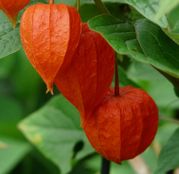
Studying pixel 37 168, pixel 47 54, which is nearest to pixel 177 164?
pixel 47 54

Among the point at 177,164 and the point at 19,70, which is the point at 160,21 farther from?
the point at 19,70

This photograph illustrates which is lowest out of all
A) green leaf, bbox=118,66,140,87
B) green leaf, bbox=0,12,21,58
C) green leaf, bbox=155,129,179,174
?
green leaf, bbox=118,66,140,87

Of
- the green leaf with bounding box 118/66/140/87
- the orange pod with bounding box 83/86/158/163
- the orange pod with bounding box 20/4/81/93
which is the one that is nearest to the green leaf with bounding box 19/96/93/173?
the green leaf with bounding box 118/66/140/87

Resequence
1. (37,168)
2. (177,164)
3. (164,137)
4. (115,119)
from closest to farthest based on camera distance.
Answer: (115,119) < (177,164) < (164,137) < (37,168)

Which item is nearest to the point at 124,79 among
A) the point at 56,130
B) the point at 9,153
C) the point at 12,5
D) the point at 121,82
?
the point at 121,82

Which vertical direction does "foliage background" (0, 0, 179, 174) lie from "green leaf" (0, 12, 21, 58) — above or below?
below

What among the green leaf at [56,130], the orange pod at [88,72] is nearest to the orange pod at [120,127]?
the orange pod at [88,72]

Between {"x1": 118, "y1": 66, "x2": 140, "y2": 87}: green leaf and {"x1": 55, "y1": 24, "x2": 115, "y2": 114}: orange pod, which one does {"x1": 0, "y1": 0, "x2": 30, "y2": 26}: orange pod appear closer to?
{"x1": 55, "y1": 24, "x2": 115, "y2": 114}: orange pod

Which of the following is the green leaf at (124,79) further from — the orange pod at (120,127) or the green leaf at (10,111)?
the green leaf at (10,111)
